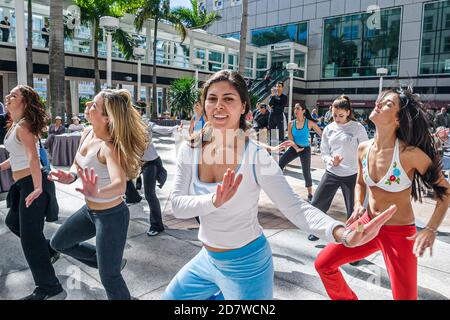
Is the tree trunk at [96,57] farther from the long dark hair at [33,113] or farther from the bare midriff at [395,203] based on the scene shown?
the bare midriff at [395,203]

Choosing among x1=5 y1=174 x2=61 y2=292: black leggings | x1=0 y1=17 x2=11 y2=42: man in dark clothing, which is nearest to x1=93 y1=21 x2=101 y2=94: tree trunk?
x1=0 y1=17 x2=11 y2=42: man in dark clothing

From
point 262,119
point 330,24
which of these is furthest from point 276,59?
point 262,119

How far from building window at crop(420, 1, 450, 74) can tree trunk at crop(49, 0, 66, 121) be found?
28062 millimetres

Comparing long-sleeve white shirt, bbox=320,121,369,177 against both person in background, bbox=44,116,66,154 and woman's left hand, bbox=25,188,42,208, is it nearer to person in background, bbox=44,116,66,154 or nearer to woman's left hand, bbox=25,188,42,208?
woman's left hand, bbox=25,188,42,208

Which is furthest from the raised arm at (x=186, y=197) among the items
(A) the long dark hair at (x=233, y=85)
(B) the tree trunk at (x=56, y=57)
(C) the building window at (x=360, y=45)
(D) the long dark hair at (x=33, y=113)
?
(C) the building window at (x=360, y=45)

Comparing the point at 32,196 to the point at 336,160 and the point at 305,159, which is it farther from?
the point at 305,159

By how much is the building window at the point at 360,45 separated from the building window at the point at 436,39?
6.77ft

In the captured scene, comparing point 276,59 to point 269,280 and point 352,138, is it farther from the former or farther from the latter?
point 269,280

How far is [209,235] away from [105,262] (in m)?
0.98

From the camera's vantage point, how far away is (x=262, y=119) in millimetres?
11836
